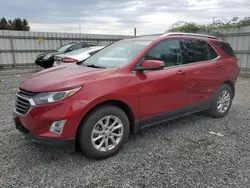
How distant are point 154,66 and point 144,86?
322mm

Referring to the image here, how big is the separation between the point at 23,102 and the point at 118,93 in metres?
1.23

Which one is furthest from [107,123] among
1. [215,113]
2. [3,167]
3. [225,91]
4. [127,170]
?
[225,91]

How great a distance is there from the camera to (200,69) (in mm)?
3848

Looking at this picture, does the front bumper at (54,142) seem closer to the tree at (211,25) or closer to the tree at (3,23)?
the tree at (211,25)

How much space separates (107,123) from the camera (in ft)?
9.27

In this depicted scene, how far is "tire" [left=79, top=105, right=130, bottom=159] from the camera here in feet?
8.64

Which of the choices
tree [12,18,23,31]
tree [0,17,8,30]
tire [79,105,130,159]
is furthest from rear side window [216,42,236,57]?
tree [0,17,8,30]

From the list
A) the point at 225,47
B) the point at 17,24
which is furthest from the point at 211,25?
the point at 17,24

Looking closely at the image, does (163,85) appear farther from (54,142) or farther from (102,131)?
(54,142)

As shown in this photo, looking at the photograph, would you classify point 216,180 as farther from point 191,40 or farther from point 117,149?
point 191,40

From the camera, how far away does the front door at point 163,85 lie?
3.10 metres

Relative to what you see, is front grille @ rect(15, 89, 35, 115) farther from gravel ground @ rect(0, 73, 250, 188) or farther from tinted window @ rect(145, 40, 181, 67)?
tinted window @ rect(145, 40, 181, 67)

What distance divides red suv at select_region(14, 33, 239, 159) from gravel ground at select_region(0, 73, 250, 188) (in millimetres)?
288

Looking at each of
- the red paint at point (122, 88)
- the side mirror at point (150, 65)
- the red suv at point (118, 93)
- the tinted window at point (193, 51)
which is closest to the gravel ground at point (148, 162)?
the red suv at point (118, 93)
